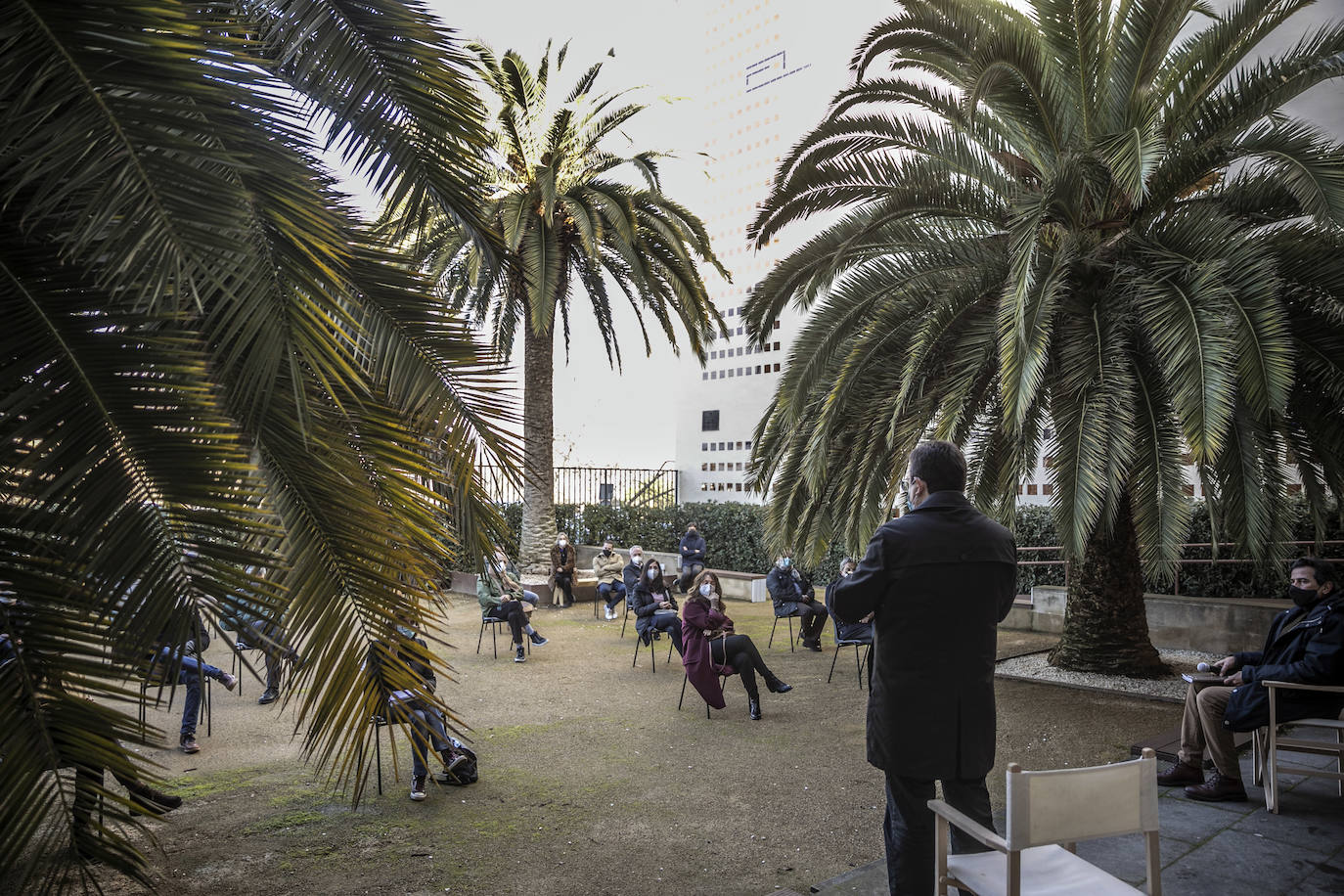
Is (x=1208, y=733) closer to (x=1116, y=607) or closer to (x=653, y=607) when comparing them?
(x=1116, y=607)

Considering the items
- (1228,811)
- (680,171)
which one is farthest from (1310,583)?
(680,171)

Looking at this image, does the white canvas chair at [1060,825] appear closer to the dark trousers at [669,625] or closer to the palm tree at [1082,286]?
the palm tree at [1082,286]

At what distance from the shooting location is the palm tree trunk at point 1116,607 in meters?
8.66

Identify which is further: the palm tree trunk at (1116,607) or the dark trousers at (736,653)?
the palm tree trunk at (1116,607)

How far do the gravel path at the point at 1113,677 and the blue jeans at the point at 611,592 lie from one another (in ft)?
20.5

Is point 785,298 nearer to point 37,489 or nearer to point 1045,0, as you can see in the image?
point 1045,0

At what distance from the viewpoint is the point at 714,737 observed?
23.6ft

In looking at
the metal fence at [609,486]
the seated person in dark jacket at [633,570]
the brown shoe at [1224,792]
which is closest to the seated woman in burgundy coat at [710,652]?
the brown shoe at [1224,792]

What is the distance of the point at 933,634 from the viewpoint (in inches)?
129

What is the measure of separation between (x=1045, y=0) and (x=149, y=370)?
Answer: 299 inches

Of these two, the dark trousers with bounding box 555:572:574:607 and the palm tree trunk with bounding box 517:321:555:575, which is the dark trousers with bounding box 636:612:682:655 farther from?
the palm tree trunk with bounding box 517:321:555:575

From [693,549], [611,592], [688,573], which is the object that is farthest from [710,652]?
[693,549]

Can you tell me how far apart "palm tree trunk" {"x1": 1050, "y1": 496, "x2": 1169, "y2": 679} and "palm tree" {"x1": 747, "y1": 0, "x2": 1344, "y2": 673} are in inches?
0.8

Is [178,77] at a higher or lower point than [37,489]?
higher
